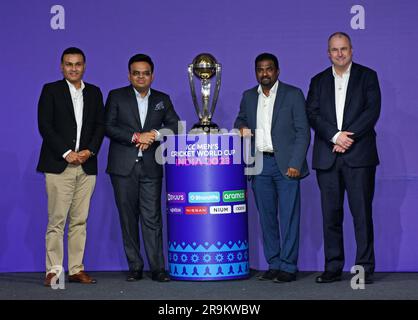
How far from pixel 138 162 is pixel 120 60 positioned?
3.66 feet

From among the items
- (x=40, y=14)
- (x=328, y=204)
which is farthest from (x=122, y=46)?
(x=328, y=204)

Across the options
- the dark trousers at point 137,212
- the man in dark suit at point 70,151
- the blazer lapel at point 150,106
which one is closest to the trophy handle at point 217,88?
the blazer lapel at point 150,106

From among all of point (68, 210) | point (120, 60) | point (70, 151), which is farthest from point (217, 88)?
point (68, 210)

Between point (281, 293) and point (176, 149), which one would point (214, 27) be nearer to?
point (176, 149)

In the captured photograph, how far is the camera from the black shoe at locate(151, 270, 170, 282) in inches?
244

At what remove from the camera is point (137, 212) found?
6355 millimetres

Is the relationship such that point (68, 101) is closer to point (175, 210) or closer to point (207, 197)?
point (175, 210)

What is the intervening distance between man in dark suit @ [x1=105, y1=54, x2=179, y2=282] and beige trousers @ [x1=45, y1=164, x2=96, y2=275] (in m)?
0.24

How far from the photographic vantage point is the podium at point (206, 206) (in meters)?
6.14

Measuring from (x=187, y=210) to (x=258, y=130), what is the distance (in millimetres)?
772

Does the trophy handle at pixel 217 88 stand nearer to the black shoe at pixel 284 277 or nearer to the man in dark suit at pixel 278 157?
the man in dark suit at pixel 278 157

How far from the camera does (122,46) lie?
6988mm

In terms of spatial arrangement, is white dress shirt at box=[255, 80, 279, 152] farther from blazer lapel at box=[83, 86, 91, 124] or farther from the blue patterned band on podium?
blazer lapel at box=[83, 86, 91, 124]
